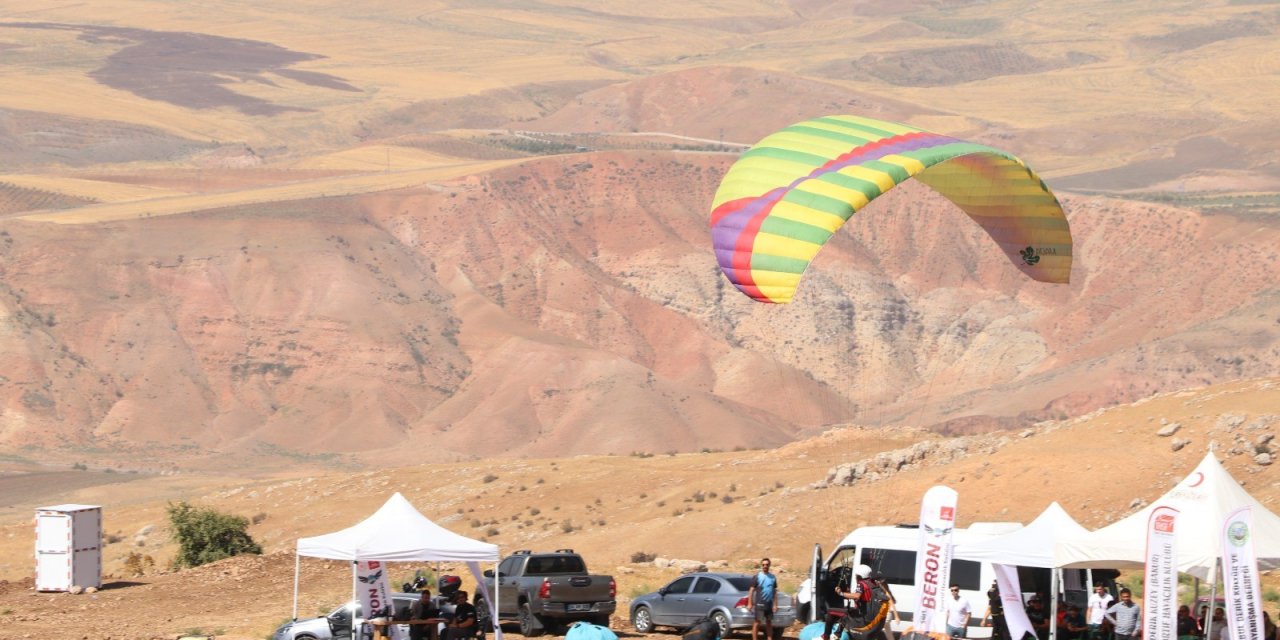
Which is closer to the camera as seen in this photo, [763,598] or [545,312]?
[763,598]

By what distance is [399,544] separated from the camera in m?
21.7

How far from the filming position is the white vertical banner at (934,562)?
19719 millimetres

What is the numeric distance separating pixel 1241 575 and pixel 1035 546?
3864 millimetres

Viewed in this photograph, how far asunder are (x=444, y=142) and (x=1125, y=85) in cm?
7537

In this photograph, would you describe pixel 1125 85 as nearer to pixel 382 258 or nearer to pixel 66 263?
pixel 382 258

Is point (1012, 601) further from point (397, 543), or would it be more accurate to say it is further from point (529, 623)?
point (529, 623)

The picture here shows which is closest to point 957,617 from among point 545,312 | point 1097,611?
point 1097,611

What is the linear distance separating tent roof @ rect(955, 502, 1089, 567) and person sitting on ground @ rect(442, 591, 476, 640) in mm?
6084

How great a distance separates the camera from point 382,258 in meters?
105

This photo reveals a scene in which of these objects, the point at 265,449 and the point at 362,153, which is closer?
the point at 265,449

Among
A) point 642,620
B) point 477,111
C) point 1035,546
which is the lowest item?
point 642,620

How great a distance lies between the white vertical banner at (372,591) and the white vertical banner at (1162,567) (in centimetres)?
873

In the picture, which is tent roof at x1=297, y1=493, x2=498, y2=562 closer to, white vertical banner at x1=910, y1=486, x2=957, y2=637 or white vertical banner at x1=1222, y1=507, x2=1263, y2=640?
white vertical banner at x1=910, y1=486, x2=957, y2=637

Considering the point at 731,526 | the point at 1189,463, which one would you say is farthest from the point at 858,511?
the point at 1189,463
